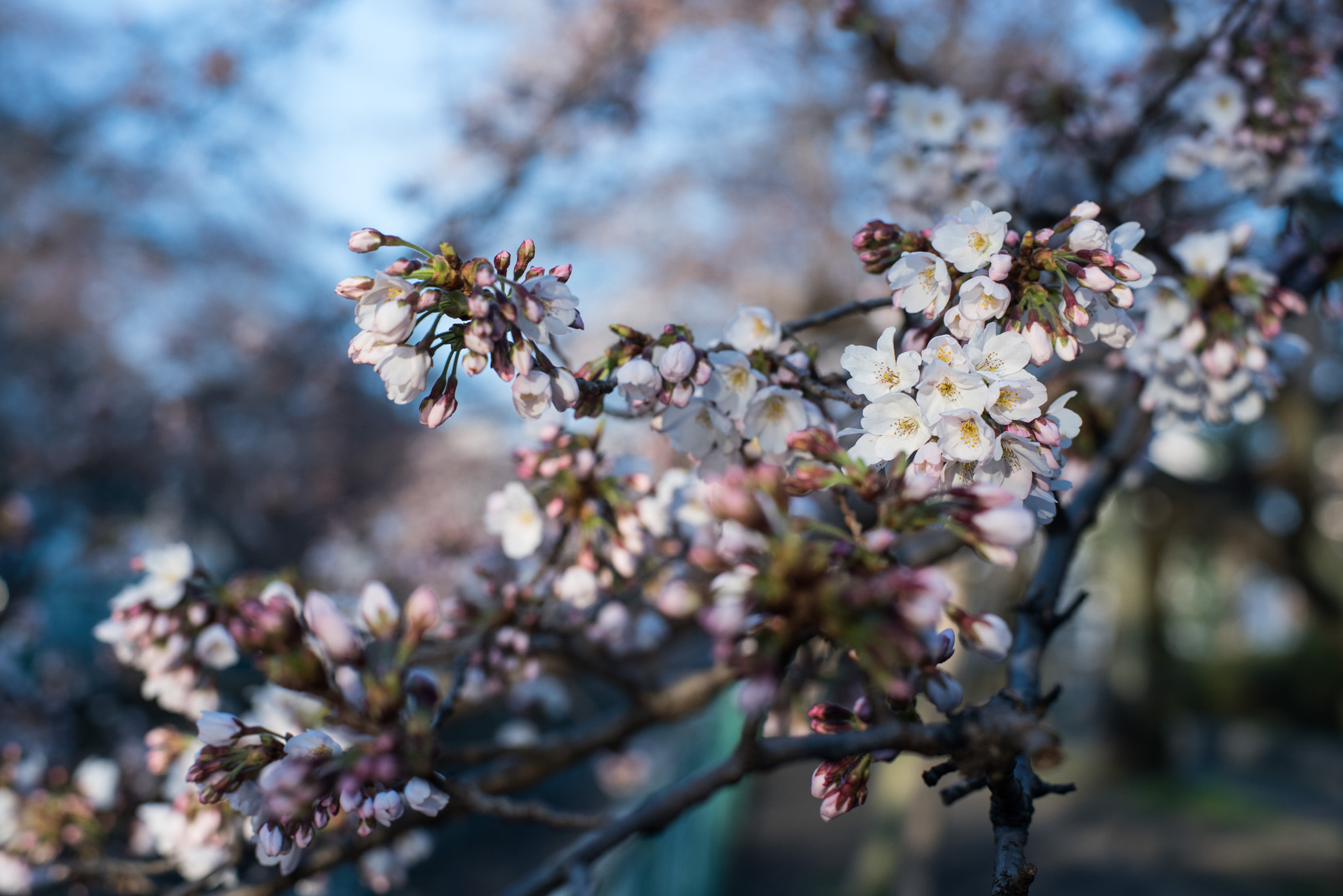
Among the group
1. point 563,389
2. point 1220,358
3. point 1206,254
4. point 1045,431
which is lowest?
point 1220,358

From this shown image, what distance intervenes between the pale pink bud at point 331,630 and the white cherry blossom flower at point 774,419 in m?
0.67

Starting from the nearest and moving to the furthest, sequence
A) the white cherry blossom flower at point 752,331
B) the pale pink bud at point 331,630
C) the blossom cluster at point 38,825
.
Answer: the pale pink bud at point 331,630, the white cherry blossom flower at point 752,331, the blossom cluster at point 38,825

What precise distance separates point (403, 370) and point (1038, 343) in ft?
2.97

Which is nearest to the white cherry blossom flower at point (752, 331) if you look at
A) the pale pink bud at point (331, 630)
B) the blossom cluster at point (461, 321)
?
the blossom cluster at point (461, 321)

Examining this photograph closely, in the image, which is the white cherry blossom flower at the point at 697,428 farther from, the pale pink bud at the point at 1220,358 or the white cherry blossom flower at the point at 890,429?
the pale pink bud at the point at 1220,358

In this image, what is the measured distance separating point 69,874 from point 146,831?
0.76ft

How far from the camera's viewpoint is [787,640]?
850mm

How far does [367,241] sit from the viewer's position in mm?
1157

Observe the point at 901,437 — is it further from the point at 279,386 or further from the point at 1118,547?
the point at 1118,547

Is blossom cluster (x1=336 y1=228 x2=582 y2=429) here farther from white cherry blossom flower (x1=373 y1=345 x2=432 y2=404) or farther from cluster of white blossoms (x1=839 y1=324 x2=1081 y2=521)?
cluster of white blossoms (x1=839 y1=324 x2=1081 y2=521)

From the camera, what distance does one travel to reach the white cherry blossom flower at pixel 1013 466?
106 centimetres

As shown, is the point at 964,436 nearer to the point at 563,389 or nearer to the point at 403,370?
the point at 563,389

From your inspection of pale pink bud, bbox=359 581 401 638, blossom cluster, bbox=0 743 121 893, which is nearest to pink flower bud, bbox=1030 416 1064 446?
pale pink bud, bbox=359 581 401 638

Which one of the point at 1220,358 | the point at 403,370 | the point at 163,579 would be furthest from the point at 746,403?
the point at 163,579
